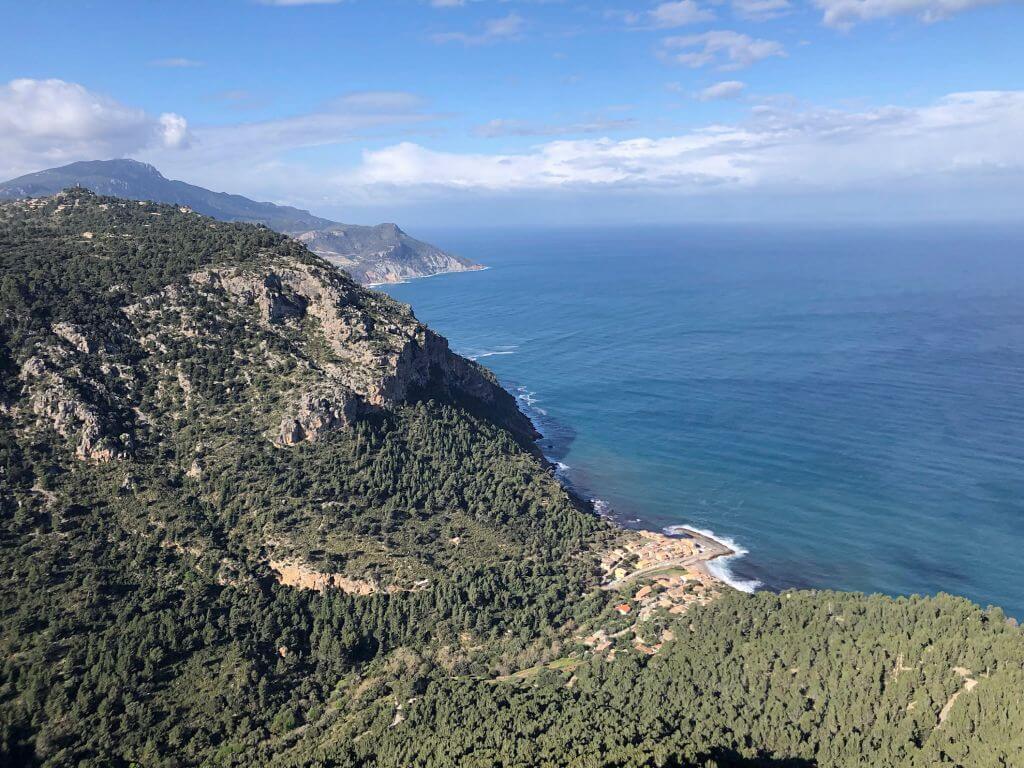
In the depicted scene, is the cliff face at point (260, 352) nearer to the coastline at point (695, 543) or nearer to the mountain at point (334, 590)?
the mountain at point (334, 590)

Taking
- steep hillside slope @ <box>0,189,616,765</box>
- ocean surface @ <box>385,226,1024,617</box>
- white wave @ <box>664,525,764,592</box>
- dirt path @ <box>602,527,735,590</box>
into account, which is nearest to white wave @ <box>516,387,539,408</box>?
ocean surface @ <box>385,226,1024,617</box>

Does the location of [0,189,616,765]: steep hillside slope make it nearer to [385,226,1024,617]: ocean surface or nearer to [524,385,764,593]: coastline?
[524,385,764,593]: coastline

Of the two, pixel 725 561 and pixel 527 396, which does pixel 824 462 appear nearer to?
pixel 725 561

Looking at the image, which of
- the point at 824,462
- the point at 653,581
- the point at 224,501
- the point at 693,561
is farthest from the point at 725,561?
the point at 224,501

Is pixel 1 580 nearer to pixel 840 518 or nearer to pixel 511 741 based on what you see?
pixel 511 741

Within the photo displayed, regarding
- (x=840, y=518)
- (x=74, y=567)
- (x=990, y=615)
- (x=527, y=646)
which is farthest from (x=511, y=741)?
(x=840, y=518)
